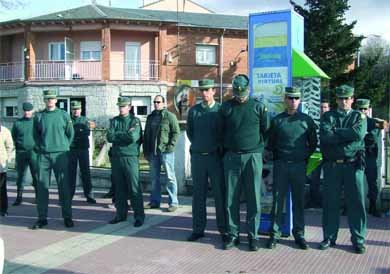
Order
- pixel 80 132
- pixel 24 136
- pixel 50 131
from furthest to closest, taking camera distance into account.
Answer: pixel 24 136 → pixel 80 132 → pixel 50 131

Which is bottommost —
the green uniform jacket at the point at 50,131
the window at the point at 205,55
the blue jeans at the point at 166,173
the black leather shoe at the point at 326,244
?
the black leather shoe at the point at 326,244

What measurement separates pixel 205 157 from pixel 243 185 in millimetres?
710

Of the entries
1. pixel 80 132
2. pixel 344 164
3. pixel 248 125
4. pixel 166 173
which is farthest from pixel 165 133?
pixel 344 164

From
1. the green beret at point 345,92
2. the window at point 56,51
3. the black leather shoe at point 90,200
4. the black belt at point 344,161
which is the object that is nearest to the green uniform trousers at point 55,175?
the black leather shoe at point 90,200

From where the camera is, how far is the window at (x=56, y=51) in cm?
3594

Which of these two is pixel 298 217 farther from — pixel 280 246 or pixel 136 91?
pixel 136 91

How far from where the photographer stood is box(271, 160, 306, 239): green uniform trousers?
7.17 m

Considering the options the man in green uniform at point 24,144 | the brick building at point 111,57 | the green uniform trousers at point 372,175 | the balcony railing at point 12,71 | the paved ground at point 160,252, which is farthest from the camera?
the balcony railing at point 12,71

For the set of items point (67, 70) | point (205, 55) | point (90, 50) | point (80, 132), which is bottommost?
point (80, 132)

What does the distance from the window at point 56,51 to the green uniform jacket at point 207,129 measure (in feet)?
98.3

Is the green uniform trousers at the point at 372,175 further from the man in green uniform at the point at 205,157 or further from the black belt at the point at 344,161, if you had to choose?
the man in green uniform at the point at 205,157

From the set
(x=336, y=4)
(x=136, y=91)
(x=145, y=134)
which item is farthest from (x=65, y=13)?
(x=145, y=134)

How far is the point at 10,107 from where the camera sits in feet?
121

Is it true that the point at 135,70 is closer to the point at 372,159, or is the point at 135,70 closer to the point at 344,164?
the point at 372,159
